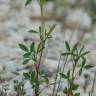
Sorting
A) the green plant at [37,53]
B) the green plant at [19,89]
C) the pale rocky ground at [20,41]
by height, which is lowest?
the pale rocky ground at [20,41]

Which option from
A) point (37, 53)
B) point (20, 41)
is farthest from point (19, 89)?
point (20, 41)

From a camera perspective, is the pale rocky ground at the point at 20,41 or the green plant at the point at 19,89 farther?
the pale rocky ground at the point at 20,41

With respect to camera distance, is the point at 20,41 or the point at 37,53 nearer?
the point at 37,53

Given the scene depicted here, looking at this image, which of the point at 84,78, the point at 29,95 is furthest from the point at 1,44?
the point at 29,95

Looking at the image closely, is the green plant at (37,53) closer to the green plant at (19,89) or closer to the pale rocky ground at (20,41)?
the green plant at (19,89)

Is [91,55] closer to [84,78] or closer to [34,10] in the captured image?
[84,78]

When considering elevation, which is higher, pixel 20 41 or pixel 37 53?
pixel 37 53

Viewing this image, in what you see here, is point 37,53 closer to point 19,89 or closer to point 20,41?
point 19,89

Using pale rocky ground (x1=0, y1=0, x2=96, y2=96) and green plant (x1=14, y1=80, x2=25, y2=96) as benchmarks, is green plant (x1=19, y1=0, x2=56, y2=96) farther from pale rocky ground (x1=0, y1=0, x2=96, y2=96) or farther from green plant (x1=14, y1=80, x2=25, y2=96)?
pale rocky ground (x1=0, y1=0, x2=96, y2=96)

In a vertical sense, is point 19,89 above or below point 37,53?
below

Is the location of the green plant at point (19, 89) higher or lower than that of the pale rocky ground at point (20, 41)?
higher

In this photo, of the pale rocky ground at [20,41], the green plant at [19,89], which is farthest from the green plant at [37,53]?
the pale rocky ground at [20,41]

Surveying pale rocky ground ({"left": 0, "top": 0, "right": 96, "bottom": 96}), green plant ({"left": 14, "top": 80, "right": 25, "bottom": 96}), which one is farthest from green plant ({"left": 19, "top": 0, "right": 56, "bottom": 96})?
pale rocky ground ({"left": 0, "top": 0, "right": 96, "bottom": 96})

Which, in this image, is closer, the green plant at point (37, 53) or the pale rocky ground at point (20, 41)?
the green plant at point (37, 53)
